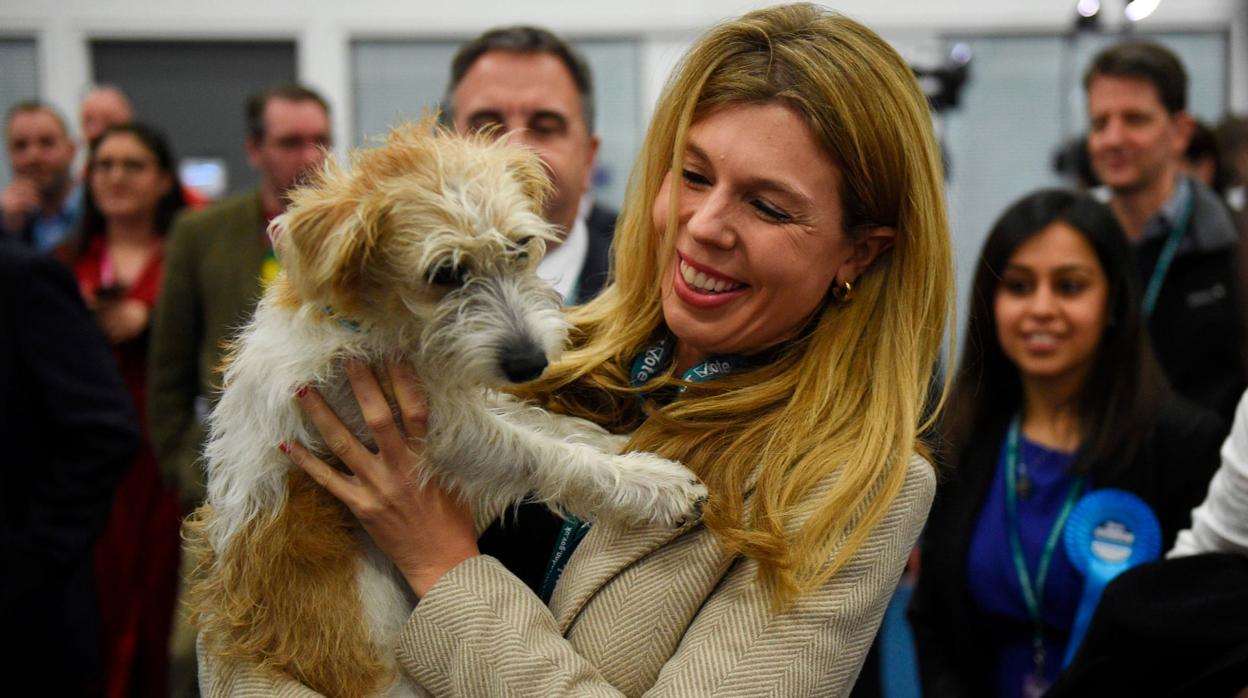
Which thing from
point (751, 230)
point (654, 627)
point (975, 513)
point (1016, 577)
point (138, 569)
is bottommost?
point (138, 569)

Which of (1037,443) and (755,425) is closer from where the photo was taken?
(755,425)

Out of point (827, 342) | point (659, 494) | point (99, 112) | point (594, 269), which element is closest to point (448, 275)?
point (659, 494)

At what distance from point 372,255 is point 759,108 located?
64cm

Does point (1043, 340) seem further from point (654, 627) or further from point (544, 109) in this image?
point (654, 627)

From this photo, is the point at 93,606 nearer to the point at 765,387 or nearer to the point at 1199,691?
the point at 765,387

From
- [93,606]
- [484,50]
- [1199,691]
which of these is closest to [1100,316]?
[1199,691]

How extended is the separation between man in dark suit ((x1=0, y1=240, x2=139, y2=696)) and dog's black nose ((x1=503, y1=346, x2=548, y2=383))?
1.96 m

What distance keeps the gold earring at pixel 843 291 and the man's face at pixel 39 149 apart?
214 inches

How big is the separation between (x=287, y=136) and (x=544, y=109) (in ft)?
5.45

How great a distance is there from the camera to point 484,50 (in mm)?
3135

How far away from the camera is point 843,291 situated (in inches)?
68.6

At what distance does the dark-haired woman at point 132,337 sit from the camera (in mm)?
4070

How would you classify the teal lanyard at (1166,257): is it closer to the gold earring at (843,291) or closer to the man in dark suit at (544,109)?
the man in dark suit at (544,109)

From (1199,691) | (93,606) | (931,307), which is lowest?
(93,606)
